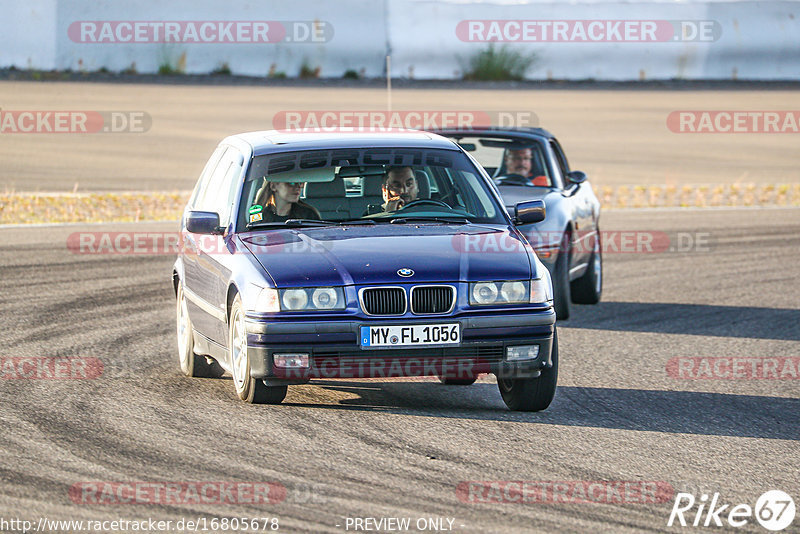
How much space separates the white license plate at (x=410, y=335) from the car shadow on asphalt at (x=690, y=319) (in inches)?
182

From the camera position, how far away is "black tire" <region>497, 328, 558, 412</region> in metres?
8.31

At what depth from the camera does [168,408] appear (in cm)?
850

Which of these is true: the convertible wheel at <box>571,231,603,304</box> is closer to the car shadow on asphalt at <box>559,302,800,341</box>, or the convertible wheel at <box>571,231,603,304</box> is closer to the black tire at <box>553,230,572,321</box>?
the car shadow on asphalt at <box>559,302,800,341</box>

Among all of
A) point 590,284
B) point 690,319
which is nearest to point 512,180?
point 590,284

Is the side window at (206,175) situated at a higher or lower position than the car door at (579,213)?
higher

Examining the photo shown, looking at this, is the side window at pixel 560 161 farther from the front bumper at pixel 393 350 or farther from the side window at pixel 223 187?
the front bumper at pixel 393 350

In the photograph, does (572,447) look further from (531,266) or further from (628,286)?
(628,286)

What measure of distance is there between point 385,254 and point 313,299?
1.70 feet

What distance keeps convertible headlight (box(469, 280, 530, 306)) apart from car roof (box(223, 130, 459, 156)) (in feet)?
5.28

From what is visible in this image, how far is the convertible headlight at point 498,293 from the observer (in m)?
7.95

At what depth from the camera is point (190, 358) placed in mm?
9625

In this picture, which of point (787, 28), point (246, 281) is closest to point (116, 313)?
point (246, 281)

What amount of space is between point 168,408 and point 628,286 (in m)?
7.62

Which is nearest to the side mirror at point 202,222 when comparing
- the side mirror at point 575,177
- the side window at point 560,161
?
the side mirror at point 575,177
